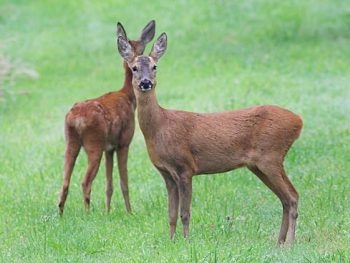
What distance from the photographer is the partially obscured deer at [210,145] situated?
28.3ft

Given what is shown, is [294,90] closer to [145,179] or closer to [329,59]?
[329,59]

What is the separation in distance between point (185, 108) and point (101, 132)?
5.92m

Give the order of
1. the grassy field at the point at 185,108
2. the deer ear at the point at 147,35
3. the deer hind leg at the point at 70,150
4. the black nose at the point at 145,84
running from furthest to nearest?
1. the deer ear at the point at 147,35
2. the deer hind leg at the point at 70,150
3. the grassy field at the point at 185,108
4. the black nose at the point at 145,84

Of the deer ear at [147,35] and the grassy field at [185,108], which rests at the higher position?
the deer ear at [147,35]

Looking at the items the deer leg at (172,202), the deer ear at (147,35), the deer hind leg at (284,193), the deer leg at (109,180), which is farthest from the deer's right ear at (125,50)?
the deer leg at (109,180)

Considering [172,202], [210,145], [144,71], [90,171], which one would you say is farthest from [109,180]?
[144,71]

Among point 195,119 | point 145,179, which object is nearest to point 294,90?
point 145,179

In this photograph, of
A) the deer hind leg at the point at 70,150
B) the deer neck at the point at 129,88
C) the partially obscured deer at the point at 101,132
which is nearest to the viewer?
the partially obscured deer at the point at 101,132

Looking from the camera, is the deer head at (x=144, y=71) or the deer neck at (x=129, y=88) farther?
the deer neck at (x=129, y=88)

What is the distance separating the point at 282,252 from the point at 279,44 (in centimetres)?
1392

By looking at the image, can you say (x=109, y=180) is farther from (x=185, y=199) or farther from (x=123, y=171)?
(x=185, y=199)

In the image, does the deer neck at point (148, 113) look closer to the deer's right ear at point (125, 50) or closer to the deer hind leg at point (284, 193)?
the deer's right ear at point (125, 50)

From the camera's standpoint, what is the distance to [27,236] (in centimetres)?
914

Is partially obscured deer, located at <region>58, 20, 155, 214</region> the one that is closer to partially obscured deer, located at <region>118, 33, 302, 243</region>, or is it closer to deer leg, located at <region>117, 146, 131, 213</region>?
deer leg, located at <region>117, 146, 131, 213</region>
